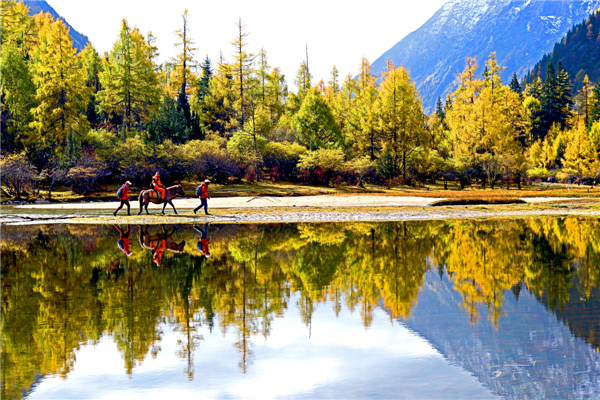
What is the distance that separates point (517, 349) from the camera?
6.98 metres

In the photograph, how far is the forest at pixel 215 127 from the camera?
2153 inches

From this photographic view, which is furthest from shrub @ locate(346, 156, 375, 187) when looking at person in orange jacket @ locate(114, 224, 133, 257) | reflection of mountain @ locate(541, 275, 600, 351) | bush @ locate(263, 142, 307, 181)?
reflection of mountain @ locate(541, 275, 600, 351)

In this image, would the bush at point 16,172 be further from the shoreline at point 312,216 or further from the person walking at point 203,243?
the person walking at point 203,243

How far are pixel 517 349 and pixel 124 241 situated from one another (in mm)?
15075

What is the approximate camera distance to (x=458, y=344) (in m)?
7.09

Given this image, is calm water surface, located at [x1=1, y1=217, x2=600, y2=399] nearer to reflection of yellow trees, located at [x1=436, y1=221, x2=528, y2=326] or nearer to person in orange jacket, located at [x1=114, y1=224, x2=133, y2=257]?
reflection of yellow trees, located at [x1=436, y1=221, x2=528, y2=326]

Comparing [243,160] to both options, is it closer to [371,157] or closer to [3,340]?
[371,157]

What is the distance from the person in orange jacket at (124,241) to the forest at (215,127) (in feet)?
88.9

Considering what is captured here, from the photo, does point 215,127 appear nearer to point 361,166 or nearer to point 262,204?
point 361,166

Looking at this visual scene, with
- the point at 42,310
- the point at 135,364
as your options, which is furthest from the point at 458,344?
the point at 42,310

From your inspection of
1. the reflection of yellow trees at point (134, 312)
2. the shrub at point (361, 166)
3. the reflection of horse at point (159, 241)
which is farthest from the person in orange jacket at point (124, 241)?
the shrub at point (361, 166)

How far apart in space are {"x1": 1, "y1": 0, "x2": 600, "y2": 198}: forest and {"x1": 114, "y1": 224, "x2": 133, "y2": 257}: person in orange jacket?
27.1 m

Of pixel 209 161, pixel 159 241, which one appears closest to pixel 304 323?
pixel 159 241

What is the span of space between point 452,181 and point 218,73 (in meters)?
36.9
